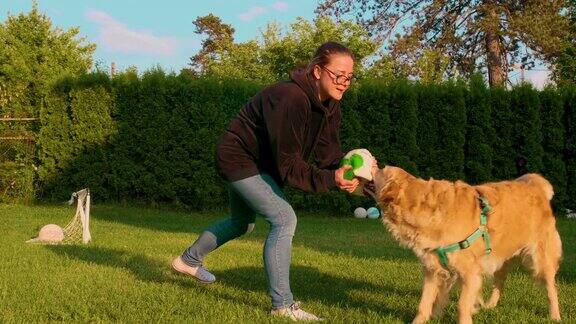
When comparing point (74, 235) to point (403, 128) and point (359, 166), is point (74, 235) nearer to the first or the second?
point (359, 166)

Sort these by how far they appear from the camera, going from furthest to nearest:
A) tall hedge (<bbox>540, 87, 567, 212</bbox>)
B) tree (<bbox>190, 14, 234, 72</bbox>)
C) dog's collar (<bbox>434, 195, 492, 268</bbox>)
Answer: tree (<bbox>190, 14, 234, 72</bbox>) < tall hedge (<bbox>540, 87, 567, 212</bbox>) < dog's collar (<bbox>434, 195, 492, 268</bbox>)

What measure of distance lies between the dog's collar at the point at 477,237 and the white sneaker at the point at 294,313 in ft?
3.33

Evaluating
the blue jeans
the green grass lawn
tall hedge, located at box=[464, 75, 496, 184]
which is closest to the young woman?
the blue jeans

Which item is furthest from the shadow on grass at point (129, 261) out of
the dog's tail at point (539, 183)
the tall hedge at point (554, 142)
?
the tall hedge at point (554, 142)

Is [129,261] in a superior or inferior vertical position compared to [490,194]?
inferior

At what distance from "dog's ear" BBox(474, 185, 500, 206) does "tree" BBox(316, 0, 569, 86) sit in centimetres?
1565

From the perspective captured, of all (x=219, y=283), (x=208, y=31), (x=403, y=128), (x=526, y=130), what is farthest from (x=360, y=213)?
(x=208, y=31)

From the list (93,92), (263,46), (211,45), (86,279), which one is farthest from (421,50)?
(211,45)

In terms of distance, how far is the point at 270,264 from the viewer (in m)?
4.60

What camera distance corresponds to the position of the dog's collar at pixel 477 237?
4.29 m

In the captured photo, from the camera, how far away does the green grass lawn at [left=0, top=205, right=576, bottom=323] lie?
4828 millimetres

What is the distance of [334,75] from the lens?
4.41 m

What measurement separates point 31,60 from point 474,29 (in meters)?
13.1

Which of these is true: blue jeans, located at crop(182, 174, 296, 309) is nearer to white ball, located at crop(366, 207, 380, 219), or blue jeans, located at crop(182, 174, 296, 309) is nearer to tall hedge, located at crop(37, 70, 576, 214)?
white ball, located at crop(366, 207, 380, 219)
